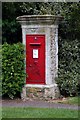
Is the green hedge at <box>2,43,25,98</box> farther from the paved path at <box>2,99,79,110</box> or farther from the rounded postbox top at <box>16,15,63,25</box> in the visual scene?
the rounded postbox top at <box>16,15,63,25</box>

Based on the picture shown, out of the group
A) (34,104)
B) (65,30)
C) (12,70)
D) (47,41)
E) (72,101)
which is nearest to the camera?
(34,104)

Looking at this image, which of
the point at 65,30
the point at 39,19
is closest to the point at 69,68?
the point at 65,30

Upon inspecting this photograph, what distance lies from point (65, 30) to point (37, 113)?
3.67 metres

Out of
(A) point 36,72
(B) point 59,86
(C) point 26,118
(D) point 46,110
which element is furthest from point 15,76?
(C) point 26,118

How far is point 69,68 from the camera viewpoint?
11070 mm

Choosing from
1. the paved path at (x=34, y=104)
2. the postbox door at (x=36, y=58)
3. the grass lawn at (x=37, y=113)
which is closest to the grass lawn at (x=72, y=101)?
the paved path at (x=34, y=104)

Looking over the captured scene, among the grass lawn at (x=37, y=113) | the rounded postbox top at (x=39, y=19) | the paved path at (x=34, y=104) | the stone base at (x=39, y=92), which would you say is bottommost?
the grass lawn at (x=37, y=113)

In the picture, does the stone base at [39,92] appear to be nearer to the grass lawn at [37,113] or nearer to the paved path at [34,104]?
the paved path at [34,104]

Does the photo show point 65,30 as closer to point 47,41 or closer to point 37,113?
point 47,41

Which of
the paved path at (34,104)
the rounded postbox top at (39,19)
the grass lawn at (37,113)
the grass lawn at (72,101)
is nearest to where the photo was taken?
the grass lawn at (37,113)

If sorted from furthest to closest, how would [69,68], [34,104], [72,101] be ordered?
[69,68] → [72,101] → [34,104]

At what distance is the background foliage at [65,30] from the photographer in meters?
10.8

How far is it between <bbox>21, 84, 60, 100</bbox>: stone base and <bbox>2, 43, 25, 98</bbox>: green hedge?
0.21m

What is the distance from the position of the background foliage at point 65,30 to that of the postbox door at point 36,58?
551 millimetres
